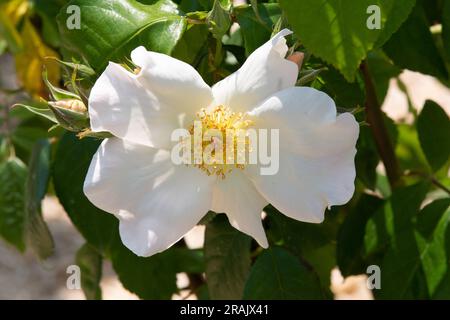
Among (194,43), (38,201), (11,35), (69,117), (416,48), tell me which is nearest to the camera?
(69,117)

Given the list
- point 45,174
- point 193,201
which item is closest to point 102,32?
point 193,201

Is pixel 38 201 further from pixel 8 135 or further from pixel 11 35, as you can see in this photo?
pixel 11 35

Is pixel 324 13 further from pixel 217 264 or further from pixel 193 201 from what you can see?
pixel 217 264

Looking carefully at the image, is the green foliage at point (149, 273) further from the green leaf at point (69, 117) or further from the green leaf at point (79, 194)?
the green leaf at point (69, 117)

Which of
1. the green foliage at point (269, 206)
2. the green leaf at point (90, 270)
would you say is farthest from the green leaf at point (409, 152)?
the green leaf at point (90, 270)

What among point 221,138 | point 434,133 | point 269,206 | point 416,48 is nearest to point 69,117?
point 221,138
